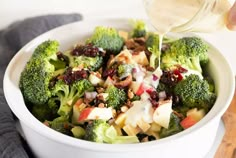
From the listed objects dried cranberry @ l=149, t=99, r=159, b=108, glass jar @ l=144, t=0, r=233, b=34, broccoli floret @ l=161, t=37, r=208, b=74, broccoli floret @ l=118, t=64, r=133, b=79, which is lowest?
dried cranberry @ l=149, t=99, r=159, b=108

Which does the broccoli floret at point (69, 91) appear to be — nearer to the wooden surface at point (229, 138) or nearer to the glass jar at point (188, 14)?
the glass jar at point (188, 14)

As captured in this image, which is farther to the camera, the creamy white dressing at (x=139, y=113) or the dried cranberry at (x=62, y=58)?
the dried cranberry at (x=62, y=58)

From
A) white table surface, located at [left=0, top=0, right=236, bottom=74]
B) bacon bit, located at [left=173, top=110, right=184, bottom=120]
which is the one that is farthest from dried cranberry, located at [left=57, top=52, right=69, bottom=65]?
white table surface, located at [left=0, top=0, right=236, bottom=74]

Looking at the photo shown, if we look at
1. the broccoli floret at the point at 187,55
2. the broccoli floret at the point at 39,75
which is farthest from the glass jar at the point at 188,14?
the broccoli floret at the point at 39,75

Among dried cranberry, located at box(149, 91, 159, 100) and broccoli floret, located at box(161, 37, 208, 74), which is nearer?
dried cranberry, located at box(149, 91, 159, 100)

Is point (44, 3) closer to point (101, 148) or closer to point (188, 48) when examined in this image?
point (188, 48)

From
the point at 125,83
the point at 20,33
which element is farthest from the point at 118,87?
the point at 20,33

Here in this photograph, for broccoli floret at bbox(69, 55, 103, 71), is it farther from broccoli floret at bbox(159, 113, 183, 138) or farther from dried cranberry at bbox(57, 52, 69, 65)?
broccoli floret at bbox(159, 113, 183, 138)
